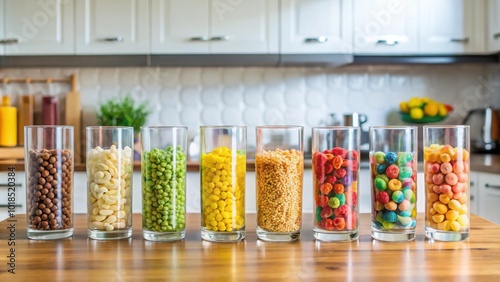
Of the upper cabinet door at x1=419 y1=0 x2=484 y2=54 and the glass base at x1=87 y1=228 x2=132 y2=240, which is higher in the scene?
the upper cabinet door at x1=419 y1=0 x2=484 y2=54

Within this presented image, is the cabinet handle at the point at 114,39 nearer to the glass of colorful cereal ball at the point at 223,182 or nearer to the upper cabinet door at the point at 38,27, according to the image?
the upper cabinet door at the point at 38,27

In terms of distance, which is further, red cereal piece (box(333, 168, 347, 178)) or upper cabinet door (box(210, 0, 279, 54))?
upper cabinet door (box(210, 0, 279, 54))

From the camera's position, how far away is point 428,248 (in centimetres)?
104

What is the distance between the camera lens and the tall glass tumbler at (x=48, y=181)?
3.55ft

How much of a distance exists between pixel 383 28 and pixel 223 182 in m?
2.28

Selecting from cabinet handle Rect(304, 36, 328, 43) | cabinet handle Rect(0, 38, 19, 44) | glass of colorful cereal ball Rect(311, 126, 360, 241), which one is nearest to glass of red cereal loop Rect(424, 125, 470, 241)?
glass of colorful cereal ball Rect(311, 126, 360, 241)

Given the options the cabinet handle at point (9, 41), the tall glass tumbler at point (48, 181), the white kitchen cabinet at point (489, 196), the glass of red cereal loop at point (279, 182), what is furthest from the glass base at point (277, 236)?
the cabinet handle at point (9, 41)

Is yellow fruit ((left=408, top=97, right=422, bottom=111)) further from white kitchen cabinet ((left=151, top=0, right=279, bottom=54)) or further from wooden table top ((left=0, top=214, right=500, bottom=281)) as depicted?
wooden table top ((left=0, top=214, right=500, bottom=281))

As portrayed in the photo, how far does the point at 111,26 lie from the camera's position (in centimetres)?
308

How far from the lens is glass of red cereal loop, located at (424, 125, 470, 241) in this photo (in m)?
1.08

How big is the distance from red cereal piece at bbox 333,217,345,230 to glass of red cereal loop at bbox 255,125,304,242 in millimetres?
65

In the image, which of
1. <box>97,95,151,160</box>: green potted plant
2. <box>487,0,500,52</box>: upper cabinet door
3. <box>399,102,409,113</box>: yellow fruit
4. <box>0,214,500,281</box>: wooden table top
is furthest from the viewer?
<box>399,102,409,113</box>: yellow fruit

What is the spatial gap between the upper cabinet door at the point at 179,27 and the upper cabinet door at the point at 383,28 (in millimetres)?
801

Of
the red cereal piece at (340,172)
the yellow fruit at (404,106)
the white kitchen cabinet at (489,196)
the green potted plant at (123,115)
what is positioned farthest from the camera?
the yellow fruit at (404,106)
